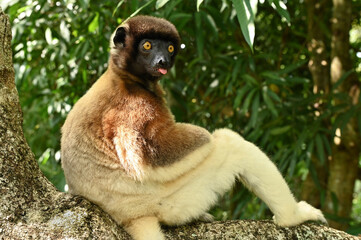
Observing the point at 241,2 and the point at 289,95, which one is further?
the point at 289,95

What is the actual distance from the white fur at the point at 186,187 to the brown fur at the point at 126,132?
7cm

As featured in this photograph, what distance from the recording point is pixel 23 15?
16.6ft

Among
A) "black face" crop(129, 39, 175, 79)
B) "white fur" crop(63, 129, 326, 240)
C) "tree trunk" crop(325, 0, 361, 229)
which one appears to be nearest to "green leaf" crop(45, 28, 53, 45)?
"black face" crop(129, 39, 175, 79)

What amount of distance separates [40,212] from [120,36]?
1.54m

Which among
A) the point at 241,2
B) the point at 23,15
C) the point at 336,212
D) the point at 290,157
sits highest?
the point at 241,2

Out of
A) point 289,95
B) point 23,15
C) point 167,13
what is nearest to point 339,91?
point 289,95

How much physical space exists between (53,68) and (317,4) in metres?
3.90

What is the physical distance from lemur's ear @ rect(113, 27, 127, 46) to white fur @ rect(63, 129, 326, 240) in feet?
3.55

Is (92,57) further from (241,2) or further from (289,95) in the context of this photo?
(241,2)

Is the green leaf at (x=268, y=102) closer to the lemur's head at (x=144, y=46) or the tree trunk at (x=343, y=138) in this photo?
the tree trunk at (x=343, y=138)

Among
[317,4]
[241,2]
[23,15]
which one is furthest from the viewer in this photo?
[317,4]

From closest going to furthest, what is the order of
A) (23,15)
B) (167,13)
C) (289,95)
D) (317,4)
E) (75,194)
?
1. (75,194)
2. (167,13)
3. (23,15)
4. (289,95)
5. (317,4)

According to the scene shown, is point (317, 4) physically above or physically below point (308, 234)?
above

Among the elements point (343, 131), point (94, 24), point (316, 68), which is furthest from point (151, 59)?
point (316, 68)
